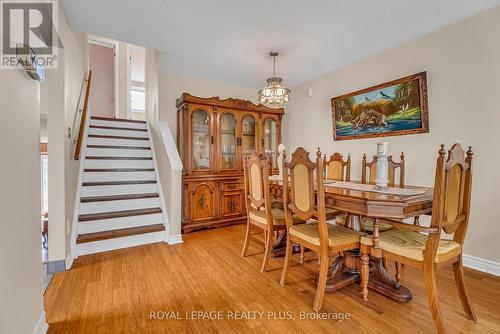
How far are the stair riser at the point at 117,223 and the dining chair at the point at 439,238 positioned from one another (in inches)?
100

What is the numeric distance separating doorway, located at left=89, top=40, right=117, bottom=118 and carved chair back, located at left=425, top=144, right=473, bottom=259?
6185 mm

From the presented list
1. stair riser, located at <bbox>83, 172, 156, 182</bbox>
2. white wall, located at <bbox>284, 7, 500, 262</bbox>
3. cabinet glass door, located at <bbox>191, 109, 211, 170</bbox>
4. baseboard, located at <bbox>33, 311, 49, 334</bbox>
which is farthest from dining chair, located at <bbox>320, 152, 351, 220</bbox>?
baseboard, located at <bbox>33, 311, 49, 334</bbox>

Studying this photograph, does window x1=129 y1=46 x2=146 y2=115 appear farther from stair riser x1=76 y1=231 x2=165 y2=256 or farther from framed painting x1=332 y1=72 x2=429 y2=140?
framed painting x1=332 y1=72 x2=429 y2=140

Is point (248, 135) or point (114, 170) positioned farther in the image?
point (248, 135)

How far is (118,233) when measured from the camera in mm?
2850

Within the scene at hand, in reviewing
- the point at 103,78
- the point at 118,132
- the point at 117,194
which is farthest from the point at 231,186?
the point at 103,78

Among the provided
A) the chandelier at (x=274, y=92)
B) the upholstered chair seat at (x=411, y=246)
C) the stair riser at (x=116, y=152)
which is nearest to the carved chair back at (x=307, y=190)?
the upholstered chair seat at (x=411, y=246)

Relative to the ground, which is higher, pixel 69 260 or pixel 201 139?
pixel 201 139

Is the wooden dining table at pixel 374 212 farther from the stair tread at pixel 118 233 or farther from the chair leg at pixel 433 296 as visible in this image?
the stair tread at pixel 118 233

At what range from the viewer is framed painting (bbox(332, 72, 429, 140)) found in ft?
8.88

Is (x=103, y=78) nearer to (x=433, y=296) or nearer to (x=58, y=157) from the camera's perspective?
(x=58, y=157)

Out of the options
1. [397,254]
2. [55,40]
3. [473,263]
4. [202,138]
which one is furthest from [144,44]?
[473,263]

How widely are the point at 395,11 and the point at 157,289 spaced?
326 centimetres

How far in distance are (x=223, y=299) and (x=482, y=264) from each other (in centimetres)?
245
